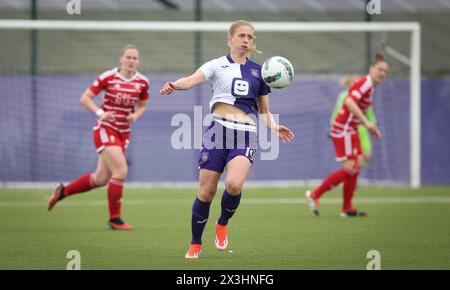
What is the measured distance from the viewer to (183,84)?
7.57 m

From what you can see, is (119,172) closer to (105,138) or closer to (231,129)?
(105,138)

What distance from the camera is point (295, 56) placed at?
20438mm

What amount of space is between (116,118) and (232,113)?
3.32 m

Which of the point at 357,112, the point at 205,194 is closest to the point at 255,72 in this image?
the point at 205,194

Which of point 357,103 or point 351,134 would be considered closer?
point 357,103

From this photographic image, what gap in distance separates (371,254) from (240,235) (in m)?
2.43

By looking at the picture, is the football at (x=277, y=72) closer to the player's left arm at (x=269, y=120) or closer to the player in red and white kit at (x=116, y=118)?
the player's left arm at (x=269, y=120)

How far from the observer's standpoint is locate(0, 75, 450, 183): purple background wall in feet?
62.7

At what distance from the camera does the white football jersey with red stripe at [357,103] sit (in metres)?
12.2

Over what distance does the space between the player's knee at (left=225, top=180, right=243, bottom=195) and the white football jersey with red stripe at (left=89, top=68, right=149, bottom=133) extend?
339 centimetres

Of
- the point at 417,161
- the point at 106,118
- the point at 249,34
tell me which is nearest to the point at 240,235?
the point at 106,118

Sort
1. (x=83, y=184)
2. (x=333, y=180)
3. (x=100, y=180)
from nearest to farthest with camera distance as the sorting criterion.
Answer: (x=100, y=180), (x=83, y=184), (x=333, y=180)

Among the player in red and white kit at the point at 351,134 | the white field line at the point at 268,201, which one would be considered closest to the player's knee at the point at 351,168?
the player in red and white kit at the point at 351,134
